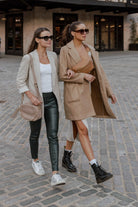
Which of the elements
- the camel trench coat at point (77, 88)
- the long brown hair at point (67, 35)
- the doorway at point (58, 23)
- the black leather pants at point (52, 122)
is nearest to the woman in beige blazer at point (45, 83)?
the black leather pants at point (52, 122)

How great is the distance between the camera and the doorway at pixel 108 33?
29.3 metres

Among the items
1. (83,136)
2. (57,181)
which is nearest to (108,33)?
(83,136)

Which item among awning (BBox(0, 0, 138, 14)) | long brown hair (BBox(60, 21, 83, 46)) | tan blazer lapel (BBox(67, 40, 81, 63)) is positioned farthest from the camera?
awning (BBox(0, 0, 138, 14))

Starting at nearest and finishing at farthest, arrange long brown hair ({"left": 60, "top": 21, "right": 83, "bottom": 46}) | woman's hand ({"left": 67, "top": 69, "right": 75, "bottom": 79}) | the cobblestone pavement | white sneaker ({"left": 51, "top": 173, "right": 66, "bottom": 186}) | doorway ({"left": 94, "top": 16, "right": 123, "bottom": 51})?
the cobblestone pavement, white sneaker ({"left": 51, "top": 173, "right": 66, "bottom": 186}), woman's hand ({"left": 67, "top": 69, "right": 75, "bottom": 79}), long brown hair ({"left": 60, "top": 21, "right": 83, "bottom": 46}), doorway ({"left": 94, "top": 16, "right": 123, "bottom": 51})

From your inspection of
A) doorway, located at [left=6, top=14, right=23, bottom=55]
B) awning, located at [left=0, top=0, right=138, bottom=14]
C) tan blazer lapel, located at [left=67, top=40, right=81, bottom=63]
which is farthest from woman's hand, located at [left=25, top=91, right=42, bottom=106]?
doorway, located at [left=6, top=14, right=23, bottom=55]

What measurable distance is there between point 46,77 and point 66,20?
24.5 metres

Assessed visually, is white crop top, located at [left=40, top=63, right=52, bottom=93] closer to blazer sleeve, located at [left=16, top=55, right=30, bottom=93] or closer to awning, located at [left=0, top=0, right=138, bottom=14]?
blazer sleeve, located at [left=16, top=55, right=30, bottom=93]

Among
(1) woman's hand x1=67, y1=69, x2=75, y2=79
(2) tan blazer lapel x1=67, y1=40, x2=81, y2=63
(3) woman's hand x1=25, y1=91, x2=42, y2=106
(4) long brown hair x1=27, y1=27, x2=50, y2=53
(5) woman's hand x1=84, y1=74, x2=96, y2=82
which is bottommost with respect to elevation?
(3) woman's hand x1=25, y1=91, x2=42, y2=106

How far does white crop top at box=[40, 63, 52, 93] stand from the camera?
138 inches

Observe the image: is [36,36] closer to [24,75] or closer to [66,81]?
[24,75]

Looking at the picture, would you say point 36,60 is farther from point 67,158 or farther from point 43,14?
point 43,14

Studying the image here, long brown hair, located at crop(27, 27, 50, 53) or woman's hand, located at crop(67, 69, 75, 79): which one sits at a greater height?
long brown hair, located at crop(27, 27, 50, 53)

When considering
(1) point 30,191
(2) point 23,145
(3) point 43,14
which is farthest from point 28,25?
(1) point 30,191

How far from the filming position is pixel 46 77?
3523mm
